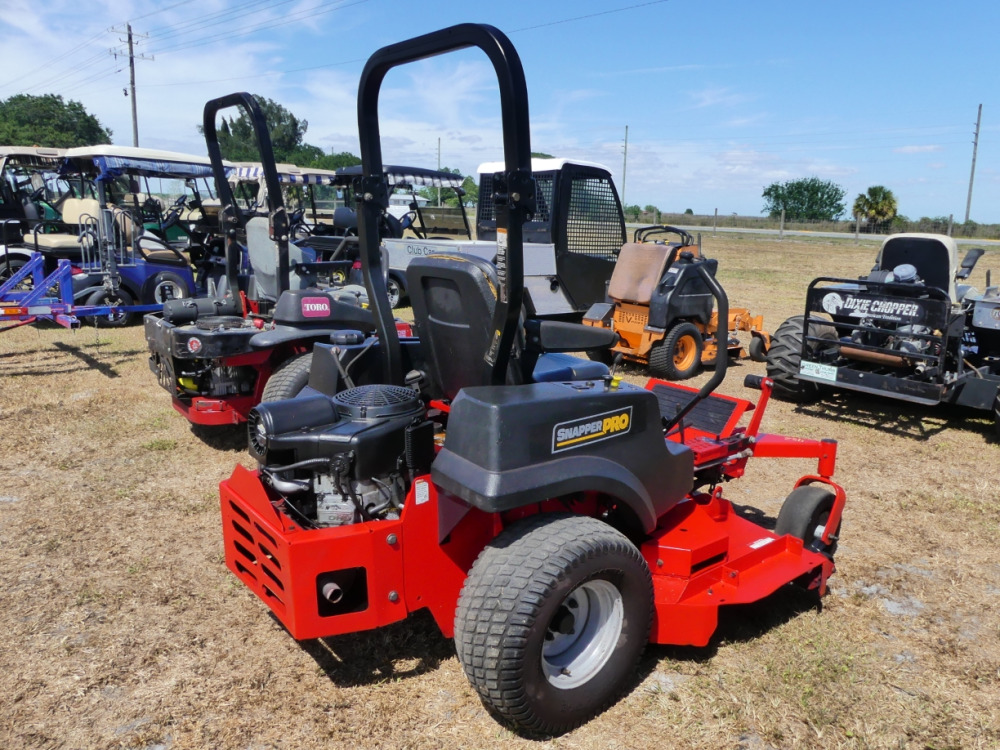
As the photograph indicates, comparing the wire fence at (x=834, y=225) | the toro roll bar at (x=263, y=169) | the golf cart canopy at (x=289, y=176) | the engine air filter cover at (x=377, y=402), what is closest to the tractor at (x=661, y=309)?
the toro roll bar at (x=263, y=169)

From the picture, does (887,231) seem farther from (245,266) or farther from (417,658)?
(417,658)

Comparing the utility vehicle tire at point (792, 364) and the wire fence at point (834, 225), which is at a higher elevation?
the wire fence at point (834, 225)

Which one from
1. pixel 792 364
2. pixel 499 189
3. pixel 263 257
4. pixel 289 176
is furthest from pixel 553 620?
pixel 289 176

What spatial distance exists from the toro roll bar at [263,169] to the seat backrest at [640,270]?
3.63m

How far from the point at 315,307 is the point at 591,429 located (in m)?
3.10

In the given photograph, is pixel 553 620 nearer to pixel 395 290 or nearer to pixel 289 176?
pixel 395 290

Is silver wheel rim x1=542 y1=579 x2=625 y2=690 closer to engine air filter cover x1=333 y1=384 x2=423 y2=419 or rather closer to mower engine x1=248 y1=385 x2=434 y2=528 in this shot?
mower engine x1=248 y1=385 x2=434 y2=528

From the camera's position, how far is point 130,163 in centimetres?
1088

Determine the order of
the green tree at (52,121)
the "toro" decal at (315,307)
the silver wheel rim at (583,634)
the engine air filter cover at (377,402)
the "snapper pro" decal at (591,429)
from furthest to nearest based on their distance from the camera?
the green tree at (52,121) < the "toro" decal at (315,307) < the engine air filter cover at (377,402) < the silver wheel rim at (583,634) < the "snapper pro" decal at (591,429)

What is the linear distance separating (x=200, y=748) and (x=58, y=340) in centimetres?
829

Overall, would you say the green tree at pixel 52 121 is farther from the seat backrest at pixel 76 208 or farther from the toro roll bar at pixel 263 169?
the toro roll bar at pixel 263 169

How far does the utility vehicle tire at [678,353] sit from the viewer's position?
7512mm

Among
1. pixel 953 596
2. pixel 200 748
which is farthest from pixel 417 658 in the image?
pixel 953 596

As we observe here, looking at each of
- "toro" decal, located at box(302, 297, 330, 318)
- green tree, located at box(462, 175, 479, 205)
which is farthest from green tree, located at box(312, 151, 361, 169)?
"toro" decal, located at box(302, 297, 330, 318)
